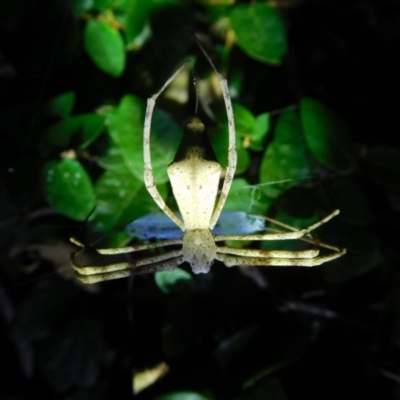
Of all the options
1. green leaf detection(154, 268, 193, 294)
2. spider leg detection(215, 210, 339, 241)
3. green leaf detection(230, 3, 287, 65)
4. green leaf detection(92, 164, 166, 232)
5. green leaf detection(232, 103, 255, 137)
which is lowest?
green leaf detection(154, 268, 193, 294)

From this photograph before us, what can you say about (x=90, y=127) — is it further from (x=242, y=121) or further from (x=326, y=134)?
(x=326, y=134)

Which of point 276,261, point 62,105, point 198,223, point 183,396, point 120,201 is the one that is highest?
point 62,105

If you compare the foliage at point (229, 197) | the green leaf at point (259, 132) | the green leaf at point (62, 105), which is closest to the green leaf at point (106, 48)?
the foliage at point (229, 197)

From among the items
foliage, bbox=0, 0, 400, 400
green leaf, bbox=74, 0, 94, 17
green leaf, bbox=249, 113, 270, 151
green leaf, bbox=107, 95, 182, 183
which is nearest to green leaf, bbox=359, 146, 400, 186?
foliage, bbox=0, 0, 400, 400

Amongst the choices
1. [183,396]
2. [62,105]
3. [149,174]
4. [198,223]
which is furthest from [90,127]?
[183,396]

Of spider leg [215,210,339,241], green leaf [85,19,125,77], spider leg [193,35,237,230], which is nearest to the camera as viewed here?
spider leg [193,35,237,230]

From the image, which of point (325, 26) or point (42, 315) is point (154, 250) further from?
point (325, 26)

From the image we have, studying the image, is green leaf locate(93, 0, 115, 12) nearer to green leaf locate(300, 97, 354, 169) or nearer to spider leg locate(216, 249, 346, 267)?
green leaf locate(300, 97, 354, 169)

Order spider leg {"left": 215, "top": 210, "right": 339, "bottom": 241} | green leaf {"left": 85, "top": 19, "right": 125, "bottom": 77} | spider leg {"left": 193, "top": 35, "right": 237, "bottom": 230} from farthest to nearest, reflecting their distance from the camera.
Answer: green leaf {"left": 85, "top": 19, "right": 125, "bottom": 77}
spider leg {"left": 215, "top": 210, "right": 339, "bottom": 241}
spider leg {"left": 193, "top": 35, "right": 237, "bottom": 230}

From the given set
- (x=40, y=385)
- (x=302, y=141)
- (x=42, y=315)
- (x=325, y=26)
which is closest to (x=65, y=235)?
(x=42, y=315)
